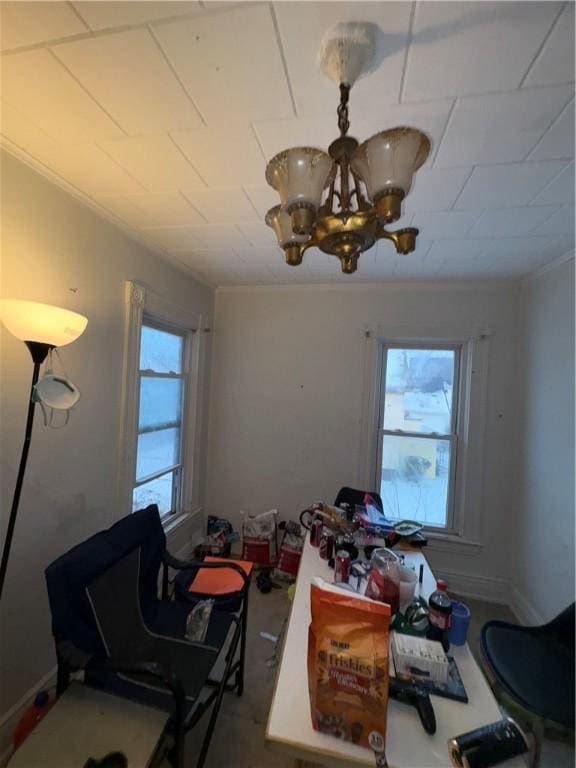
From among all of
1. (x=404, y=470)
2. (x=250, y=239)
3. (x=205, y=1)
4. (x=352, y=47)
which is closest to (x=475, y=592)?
(x=404, y=470)

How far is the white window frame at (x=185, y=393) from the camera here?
2.04 meters

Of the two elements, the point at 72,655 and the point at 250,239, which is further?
the point at 250,239

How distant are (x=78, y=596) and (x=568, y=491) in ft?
8.68

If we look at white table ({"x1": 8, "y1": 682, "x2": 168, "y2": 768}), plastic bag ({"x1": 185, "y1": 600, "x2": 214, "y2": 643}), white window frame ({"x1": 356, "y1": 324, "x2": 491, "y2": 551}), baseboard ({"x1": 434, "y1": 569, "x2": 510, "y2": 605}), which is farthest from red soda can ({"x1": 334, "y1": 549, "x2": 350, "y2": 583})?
baseboard ({"x1": 434, "y1": 569, "x2": 510, "y2": 605})

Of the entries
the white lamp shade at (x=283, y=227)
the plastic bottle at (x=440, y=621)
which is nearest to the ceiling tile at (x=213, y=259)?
the white lamp shade at (x=283, y=227)

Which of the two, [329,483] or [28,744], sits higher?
[329,483]

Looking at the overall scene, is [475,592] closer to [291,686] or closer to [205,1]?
[291,686]

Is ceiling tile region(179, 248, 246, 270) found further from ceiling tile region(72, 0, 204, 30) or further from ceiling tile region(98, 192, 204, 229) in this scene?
ceiling tile region(72, 0, 204, 30)

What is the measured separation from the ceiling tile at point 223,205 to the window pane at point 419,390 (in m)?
1.82

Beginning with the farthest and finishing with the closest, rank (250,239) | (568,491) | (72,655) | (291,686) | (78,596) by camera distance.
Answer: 1. (250,239)
2. (568,491)
3. (78,596)
4. (72,655)
5. (291,686)

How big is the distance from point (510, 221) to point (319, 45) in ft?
4.70

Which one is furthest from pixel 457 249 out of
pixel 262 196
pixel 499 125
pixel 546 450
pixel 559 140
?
pixel 546 450

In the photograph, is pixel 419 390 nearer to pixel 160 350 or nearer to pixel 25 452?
pixel 160 350

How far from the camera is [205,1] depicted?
2.53 feet
